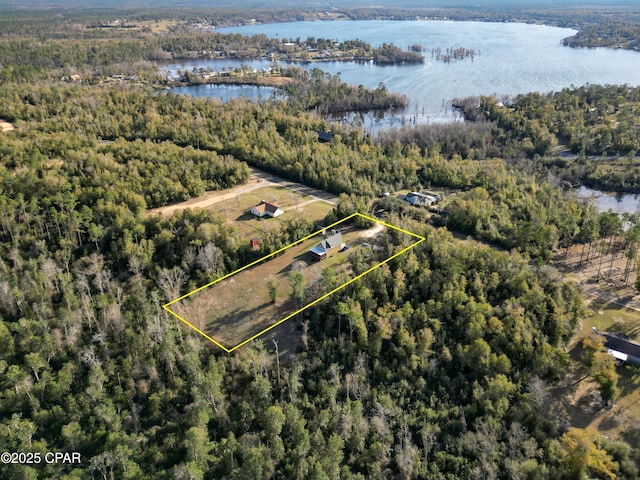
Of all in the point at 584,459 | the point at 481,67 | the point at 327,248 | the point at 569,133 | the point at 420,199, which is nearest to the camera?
the point at 584,459

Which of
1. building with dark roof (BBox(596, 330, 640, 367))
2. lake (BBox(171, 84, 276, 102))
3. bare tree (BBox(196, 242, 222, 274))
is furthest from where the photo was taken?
lake (BBox(171, 84, 276, 102))

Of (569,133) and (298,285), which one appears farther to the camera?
(569,133)

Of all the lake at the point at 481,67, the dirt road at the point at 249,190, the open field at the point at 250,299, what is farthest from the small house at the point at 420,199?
the lake at the point at 481,67

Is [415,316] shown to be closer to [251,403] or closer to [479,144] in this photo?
[251,403]

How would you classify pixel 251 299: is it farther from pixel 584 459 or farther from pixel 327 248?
pixel 584 459

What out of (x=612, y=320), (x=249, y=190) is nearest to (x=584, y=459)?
(x=612, y=320)

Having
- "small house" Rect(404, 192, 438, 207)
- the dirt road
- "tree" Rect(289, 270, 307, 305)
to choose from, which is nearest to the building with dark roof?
"tree" Rect(289, 270, 307, 305)

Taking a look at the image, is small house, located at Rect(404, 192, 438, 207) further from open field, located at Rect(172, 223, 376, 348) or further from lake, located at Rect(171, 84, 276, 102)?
lake, located at Rect(171, 84, 276, 102)
